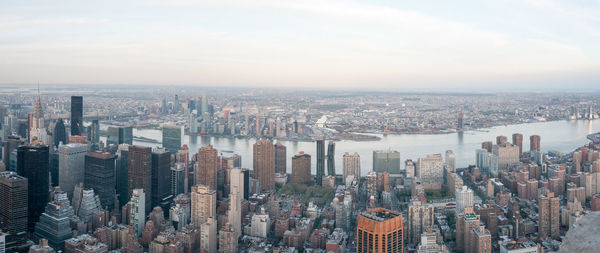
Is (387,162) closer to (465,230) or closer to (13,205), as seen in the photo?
(465,230)

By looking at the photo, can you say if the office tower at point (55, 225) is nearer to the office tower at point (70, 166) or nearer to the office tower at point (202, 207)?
the office tower at point (70, 166)

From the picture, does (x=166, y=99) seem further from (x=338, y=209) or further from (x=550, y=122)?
(x=550, y=122)

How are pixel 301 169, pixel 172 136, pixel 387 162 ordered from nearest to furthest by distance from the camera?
pixel 301 169 → pixel 387 162 → pixel 172 136

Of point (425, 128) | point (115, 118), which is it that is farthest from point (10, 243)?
point (425, 128)

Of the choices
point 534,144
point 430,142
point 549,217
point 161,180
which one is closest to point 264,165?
point 161,180

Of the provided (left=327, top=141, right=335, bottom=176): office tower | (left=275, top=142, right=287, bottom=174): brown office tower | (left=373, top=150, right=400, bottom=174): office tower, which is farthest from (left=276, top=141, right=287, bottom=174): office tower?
(left=373, top=150, right=400, bottom=174): office tower

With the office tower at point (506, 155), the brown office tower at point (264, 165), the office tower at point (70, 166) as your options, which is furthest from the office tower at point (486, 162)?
the office tower at point (70, 166)
